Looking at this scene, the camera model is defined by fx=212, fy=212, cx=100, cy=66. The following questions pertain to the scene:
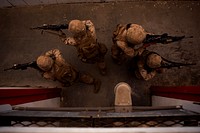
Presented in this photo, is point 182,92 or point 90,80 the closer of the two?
point 182,92

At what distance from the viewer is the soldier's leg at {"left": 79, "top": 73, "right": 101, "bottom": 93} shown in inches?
120

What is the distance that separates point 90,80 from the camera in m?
3.09

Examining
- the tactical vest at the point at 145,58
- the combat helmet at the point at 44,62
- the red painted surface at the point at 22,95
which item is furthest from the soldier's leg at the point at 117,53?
the red painted surface at the point at 22,95

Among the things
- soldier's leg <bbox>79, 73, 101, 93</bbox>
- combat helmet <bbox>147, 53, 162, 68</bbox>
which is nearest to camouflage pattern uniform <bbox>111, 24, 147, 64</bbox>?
combat helmet <bbox>147, 53, 162, 68</bbox>

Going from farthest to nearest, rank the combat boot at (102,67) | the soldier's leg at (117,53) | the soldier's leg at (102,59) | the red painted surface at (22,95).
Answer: the combat boot at (102,67)
the soldier's leg at (102,59)
the soldier's leg at (117,53)
the red painted surface at (22,95)

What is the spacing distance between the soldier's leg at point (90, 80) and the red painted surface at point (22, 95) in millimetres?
480

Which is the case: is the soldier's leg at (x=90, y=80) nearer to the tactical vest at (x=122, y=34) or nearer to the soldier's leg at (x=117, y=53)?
the soldier's leg at (x=117, y=53)

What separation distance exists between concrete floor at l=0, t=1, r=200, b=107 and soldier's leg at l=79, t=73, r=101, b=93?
70 mm

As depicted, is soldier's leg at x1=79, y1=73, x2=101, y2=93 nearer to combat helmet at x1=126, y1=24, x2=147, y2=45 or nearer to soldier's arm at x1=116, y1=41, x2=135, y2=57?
soldier's arm at x1=116, y1=41, x2=135, y2=57

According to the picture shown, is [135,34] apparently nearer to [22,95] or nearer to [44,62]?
[44,62]

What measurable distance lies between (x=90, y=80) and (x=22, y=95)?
50.7 inches

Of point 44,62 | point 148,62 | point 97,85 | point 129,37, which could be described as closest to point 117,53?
point 148,62

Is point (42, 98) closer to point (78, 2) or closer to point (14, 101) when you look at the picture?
point (14, 101)

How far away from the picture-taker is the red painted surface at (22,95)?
5.30 feet
